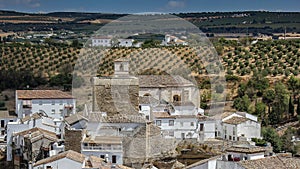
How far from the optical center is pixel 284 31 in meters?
72.2

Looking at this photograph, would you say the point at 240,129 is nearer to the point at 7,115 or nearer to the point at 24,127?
the point at 24,127

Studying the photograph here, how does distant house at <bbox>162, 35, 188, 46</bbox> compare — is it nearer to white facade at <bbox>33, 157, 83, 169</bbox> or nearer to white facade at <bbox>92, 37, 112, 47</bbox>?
white facade at <bbox>92, 37, 112, 47</bbox>

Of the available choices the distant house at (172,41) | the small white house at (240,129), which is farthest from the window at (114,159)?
the distant house at (172,41)

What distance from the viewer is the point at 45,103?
29.4 m

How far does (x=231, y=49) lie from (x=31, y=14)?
46.2 metres

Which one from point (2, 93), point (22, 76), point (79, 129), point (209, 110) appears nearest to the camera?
point (79, 129)

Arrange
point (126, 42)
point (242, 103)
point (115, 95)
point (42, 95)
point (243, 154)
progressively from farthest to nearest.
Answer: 1. point (126, 42)
2. point (242, 103)
3. point (42, 95)
4. point (115, 95)
5. point (243, 154)

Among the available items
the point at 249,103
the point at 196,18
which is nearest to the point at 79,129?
Result: the point at 249,103

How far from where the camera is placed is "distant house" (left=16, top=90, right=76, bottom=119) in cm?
2867

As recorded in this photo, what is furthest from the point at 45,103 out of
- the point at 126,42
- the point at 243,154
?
the point at 243,154

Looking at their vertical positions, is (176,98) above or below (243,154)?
above

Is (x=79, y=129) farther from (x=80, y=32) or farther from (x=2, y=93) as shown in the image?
(x=80, y=32)

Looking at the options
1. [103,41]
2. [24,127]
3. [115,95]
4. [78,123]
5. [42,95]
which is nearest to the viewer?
[78,123]

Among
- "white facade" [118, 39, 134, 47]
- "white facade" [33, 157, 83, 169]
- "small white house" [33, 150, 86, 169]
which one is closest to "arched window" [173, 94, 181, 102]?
"small white house" [33, 150, 86, 169]
